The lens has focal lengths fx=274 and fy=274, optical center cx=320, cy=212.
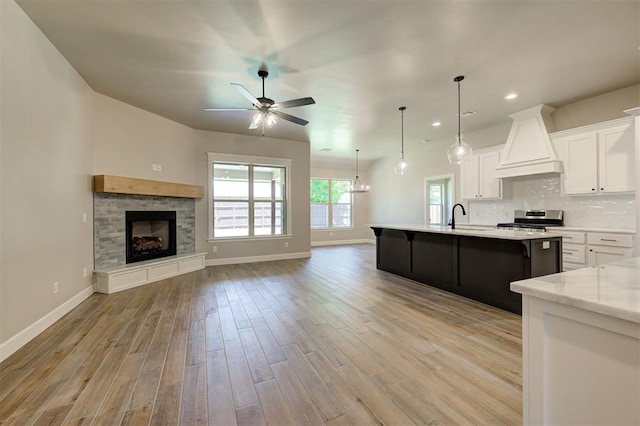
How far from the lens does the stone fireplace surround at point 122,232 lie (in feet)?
13.4

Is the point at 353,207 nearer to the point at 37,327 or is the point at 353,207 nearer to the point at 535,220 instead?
the point at 535,220

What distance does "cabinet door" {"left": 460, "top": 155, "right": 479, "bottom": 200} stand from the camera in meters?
6.06

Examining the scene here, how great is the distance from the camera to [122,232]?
4551 mm

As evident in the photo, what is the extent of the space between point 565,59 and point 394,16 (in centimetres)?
236

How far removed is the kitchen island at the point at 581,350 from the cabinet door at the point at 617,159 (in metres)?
4.19

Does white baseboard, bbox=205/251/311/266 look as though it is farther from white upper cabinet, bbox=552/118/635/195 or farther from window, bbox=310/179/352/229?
white upper cabinet, bbox=552/118/635/195

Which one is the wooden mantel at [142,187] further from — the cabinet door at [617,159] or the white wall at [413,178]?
the cabinet door at [617,159]

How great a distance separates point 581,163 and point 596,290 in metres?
4.76

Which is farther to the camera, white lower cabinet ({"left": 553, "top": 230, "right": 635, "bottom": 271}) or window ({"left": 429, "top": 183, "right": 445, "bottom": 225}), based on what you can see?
window ({"left": 429, "top": 183, "right": 445, "bottom": 225})

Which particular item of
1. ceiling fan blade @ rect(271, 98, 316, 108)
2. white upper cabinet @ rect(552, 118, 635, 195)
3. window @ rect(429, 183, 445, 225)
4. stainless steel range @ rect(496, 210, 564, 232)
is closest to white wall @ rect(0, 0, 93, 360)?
ceiling fan blade @ rect(271, 98, 316, 108)

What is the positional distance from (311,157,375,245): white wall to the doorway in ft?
8.38

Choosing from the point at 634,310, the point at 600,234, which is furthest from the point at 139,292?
the point at 600,234

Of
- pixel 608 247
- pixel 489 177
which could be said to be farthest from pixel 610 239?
pixel 489 177

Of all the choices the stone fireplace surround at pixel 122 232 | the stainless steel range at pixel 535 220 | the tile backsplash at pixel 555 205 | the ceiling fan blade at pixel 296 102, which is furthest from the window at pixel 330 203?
the ceiling fan blade at pixel 296 102
